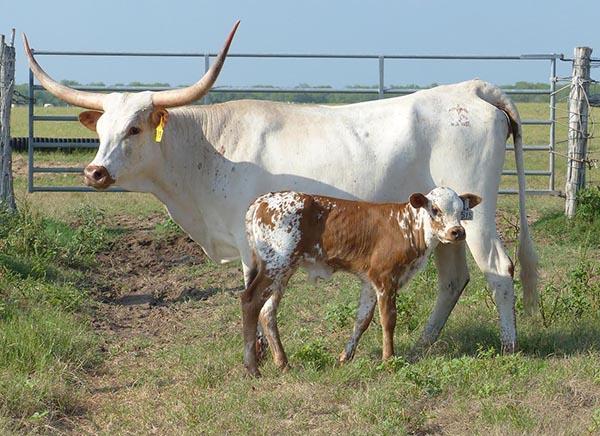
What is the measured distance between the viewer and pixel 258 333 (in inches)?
262

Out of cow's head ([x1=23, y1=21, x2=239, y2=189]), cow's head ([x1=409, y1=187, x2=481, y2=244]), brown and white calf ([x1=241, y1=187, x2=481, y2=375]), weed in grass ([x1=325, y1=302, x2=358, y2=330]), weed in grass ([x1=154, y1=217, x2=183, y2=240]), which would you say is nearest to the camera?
cow's head ([x1=409, y1=187, x2=481, y2=244])

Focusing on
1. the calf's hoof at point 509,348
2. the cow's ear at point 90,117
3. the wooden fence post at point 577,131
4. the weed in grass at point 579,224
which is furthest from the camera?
the wooden fence post at point 577,131

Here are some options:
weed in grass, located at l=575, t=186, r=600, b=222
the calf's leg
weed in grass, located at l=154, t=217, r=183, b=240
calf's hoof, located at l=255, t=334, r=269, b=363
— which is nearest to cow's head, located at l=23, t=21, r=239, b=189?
the calf's leg

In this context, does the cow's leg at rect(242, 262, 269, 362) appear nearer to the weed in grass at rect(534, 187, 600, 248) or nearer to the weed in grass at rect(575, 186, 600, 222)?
the weed in grass at rect(534, 187, 600, 248)

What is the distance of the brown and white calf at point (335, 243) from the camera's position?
6234 millimetres

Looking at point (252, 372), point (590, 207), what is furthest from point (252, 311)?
point (590, 207)

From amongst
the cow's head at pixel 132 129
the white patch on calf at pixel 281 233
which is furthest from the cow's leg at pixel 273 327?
the cow's head at pixel 132 129

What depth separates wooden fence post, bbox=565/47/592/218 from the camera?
1216cm

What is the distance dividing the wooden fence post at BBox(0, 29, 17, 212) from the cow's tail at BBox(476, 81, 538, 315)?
6.26 meters

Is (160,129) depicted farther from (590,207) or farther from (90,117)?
(590,207)

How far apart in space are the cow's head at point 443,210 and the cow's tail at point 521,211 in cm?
117

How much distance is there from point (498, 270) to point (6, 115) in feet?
23.4

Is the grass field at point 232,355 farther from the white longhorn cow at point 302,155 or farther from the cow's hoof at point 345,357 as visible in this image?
the white longhorn cow at point 302,155

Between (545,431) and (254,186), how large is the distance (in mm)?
2603
